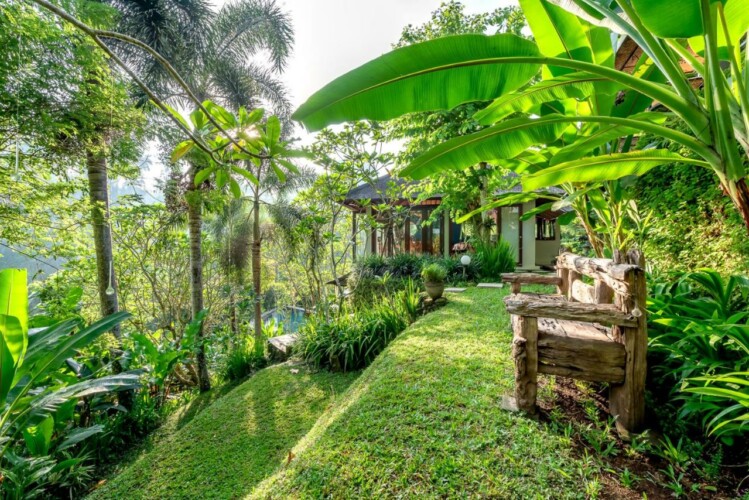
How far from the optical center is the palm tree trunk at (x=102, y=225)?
436cm

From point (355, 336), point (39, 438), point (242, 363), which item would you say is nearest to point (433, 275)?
point (355, 336)

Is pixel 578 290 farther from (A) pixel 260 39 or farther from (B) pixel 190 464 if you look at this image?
(A) pixel 260 39

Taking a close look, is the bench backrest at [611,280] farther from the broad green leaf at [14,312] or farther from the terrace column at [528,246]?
the terrace column at [528,246]

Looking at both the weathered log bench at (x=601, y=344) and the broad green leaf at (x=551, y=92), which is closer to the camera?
the broad green leaf at (x=551, y=92)

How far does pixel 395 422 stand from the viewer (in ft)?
7.27

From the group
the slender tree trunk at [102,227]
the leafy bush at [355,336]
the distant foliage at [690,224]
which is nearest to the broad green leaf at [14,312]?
the slender tree trunk at [102,227]

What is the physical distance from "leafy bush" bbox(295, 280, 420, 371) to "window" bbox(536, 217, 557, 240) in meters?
9.60

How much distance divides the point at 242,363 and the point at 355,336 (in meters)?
2.56

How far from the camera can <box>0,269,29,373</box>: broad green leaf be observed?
191 cm

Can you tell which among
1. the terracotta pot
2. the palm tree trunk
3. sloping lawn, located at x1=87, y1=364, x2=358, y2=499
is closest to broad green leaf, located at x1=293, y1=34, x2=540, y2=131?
sloping lawn, located at x1=87, y1=364, x2=358, y2=499

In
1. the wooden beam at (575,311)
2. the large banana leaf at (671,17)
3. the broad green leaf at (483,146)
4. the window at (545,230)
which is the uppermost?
the large banana leaf at (671,17)

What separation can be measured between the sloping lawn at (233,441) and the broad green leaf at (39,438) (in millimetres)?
657

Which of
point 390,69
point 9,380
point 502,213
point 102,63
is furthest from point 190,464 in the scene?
point 502,213

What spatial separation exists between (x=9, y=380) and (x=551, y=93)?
3892 mm
